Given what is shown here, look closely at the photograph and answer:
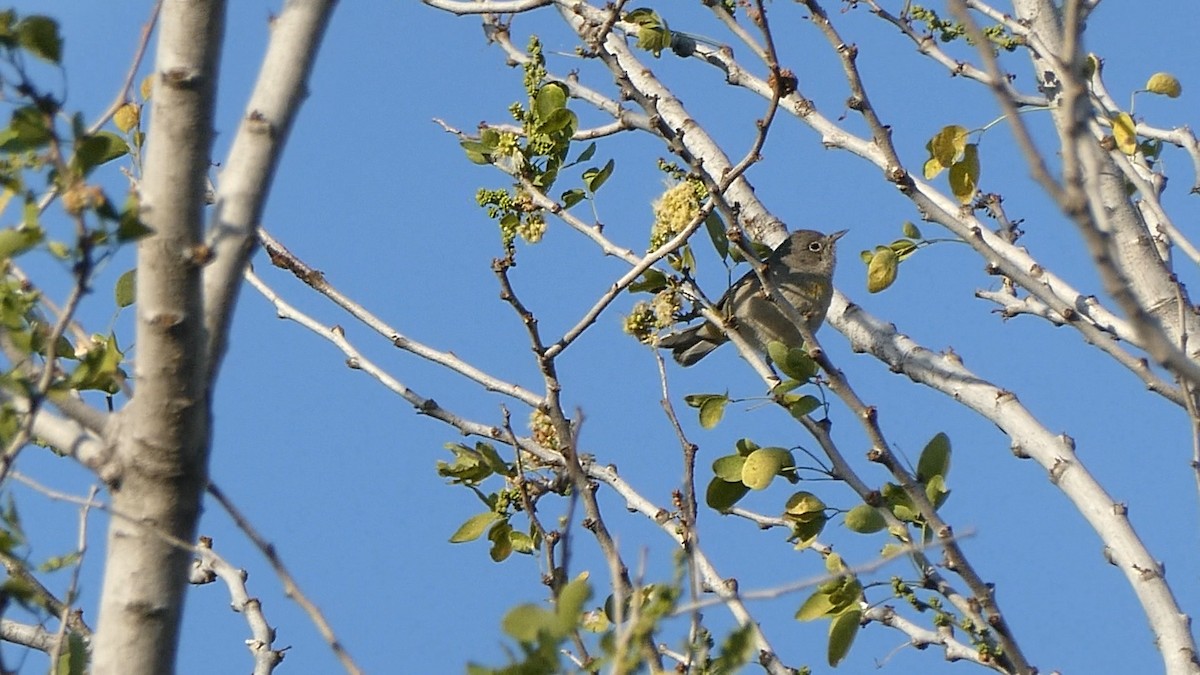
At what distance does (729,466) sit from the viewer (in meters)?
4.06

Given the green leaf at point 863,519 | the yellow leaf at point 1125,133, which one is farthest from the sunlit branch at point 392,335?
the yellow leaf at point 1125,133

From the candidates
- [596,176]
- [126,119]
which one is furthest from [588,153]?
[126,119]

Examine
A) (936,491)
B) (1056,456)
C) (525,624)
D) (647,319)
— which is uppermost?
(647,319)

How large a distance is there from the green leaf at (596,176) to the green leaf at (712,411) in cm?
86

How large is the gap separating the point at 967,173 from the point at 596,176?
1185 millimetres

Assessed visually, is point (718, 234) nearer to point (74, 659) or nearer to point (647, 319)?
point (647, 319)

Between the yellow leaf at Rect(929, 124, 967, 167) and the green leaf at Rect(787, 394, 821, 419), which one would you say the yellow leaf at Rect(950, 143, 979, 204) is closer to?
the yellow leaf at Rect(929, 124, 967, 167)

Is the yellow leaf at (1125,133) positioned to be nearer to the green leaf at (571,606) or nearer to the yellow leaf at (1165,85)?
the yellow leaf at (1165,85)

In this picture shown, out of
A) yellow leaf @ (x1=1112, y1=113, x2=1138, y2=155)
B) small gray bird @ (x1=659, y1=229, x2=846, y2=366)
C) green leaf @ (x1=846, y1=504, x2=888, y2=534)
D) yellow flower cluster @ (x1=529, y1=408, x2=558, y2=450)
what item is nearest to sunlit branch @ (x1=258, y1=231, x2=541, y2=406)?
yellow flower cluster @ (x1=529, y1=408, x2=558, y2=450)

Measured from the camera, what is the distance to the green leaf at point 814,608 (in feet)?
12.7

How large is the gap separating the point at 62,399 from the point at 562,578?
1.07m

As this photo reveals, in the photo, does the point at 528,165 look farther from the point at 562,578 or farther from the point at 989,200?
the point at 989,200

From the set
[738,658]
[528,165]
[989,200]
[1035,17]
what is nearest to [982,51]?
[738,658]

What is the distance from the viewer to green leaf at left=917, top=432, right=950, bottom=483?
4.03m
